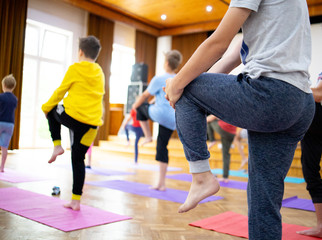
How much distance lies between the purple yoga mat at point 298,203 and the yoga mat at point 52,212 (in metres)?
1.83

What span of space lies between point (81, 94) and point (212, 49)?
1.74 metres

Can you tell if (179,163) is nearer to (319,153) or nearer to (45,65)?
(45,65)

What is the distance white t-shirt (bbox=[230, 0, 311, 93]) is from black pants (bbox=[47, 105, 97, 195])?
5.73 ft

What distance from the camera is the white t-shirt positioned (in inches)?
41.4

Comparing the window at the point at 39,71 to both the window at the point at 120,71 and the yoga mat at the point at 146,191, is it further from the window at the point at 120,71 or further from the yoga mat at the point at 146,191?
the yoga mat at the point at 146,191

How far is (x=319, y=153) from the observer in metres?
2.19

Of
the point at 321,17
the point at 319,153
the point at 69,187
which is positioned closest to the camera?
the point at 319,153

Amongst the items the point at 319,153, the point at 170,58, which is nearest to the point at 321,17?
the point at 170,58

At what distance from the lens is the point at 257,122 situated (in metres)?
1.06

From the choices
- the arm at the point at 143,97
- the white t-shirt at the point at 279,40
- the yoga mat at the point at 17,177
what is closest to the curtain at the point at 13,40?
the yoga mat at the point at 17,177

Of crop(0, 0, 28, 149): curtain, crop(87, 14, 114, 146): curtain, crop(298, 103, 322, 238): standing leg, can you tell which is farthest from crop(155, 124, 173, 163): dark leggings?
crop(87, 14, 114, 146): curtain

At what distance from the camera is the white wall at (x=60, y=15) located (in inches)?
320

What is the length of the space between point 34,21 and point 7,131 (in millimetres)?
4822

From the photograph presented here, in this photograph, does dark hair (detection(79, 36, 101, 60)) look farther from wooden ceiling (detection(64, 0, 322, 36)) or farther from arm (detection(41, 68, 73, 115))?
wooden ceiling (detection(64, 0, 322, 36))
